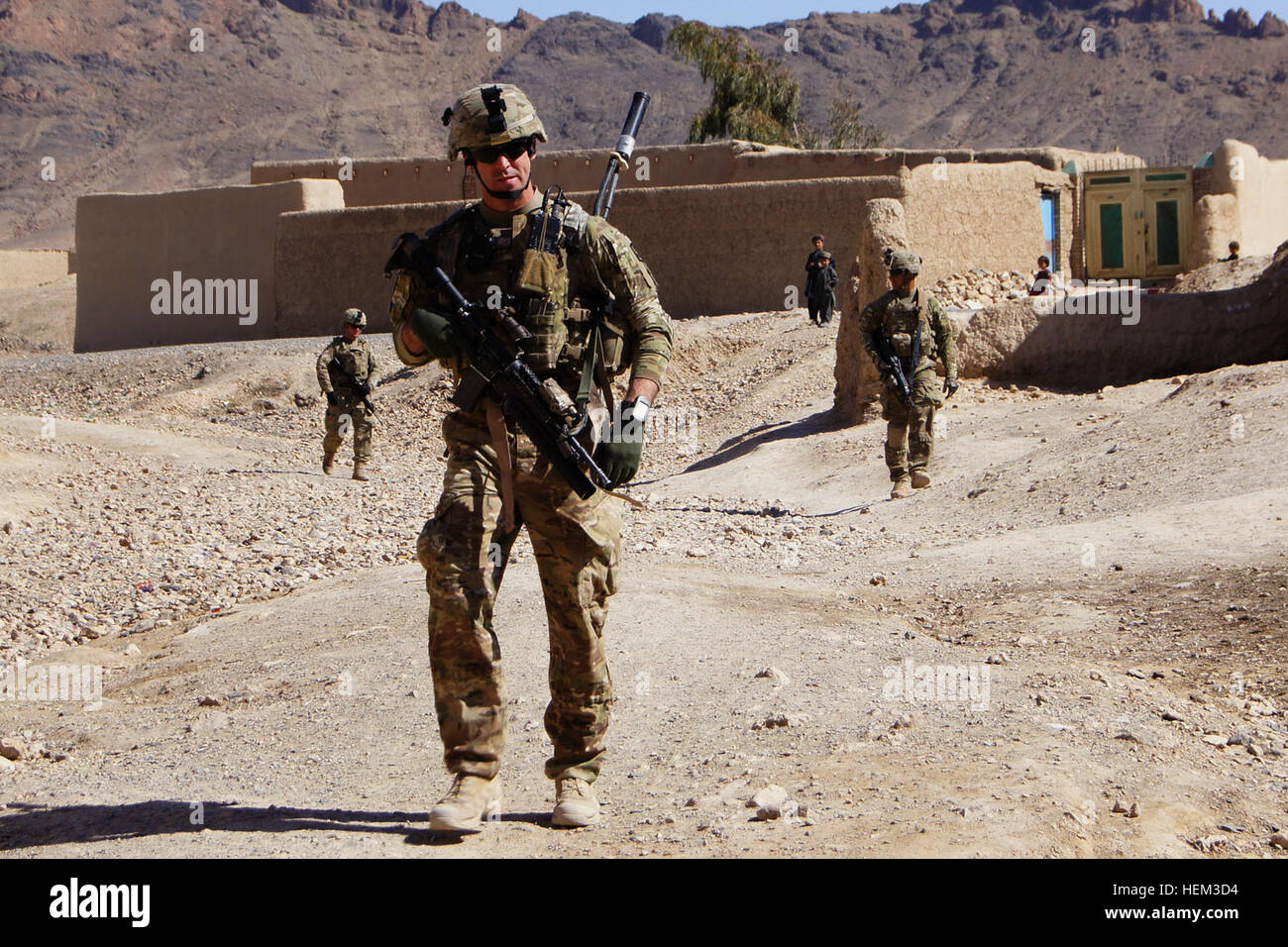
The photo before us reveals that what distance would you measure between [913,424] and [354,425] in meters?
5.31

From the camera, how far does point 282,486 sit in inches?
478

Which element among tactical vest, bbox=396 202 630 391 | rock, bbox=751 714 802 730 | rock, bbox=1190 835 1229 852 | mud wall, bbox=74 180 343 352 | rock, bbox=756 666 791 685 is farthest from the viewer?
mud wall, bbox=74 180 343 352

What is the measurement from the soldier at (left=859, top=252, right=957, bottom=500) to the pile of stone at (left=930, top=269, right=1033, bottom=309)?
5.96m

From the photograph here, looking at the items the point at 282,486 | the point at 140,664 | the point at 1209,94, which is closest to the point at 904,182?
the point at 282,486

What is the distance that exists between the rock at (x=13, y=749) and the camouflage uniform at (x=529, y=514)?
1908 millimetres

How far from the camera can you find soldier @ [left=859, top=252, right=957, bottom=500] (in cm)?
1016

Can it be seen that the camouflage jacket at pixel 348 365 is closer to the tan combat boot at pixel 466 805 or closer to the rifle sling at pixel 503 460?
the rifle sling at pixel 503 460

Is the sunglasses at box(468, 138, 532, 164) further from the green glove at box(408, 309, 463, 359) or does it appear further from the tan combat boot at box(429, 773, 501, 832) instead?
Result: the tan combat boot at box(429, 773, 501, 832)

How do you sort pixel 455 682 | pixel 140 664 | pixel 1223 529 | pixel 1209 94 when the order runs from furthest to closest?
pixel 1209 94 → pixel 1223 529 → pixel 140 664 → pixel 455 682

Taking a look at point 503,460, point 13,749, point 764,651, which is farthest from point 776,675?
point 13,749

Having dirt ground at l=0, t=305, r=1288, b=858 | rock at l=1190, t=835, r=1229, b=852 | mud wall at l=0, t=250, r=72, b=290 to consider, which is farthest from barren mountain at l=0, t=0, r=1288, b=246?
rock at l=1190, t=835, r=1229, b=852
